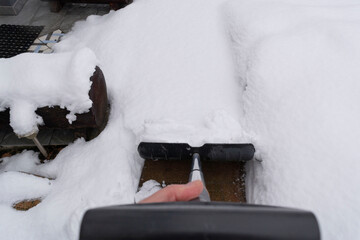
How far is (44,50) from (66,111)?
6.15ft

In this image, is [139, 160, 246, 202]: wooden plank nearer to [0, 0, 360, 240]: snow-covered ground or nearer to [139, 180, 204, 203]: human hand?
[0, 0, 360, 240]: snow-covered ground

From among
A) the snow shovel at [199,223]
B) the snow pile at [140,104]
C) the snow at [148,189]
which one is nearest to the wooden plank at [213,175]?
the snow at [148,189]

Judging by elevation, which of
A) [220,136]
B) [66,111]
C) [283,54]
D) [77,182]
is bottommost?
[77,182]

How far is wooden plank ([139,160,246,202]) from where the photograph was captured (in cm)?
203

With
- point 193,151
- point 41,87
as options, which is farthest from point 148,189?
point 41,87

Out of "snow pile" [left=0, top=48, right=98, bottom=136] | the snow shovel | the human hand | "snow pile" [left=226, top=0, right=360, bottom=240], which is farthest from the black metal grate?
the snow shovel

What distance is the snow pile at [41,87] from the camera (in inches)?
86.4

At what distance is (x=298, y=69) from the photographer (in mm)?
2223

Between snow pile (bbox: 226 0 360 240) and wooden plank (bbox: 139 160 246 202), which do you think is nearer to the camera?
snow pile (bbox: 226 0 360 240)

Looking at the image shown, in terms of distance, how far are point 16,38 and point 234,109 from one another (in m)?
3.53

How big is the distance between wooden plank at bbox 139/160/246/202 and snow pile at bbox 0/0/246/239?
0.49 ft

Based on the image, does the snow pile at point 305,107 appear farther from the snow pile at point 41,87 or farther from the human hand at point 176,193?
the snow pile at point 41,87

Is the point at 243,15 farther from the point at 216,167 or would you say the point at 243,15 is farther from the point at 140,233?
the point at 140,233

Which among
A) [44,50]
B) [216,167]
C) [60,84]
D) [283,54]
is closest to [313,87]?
[283,54]
